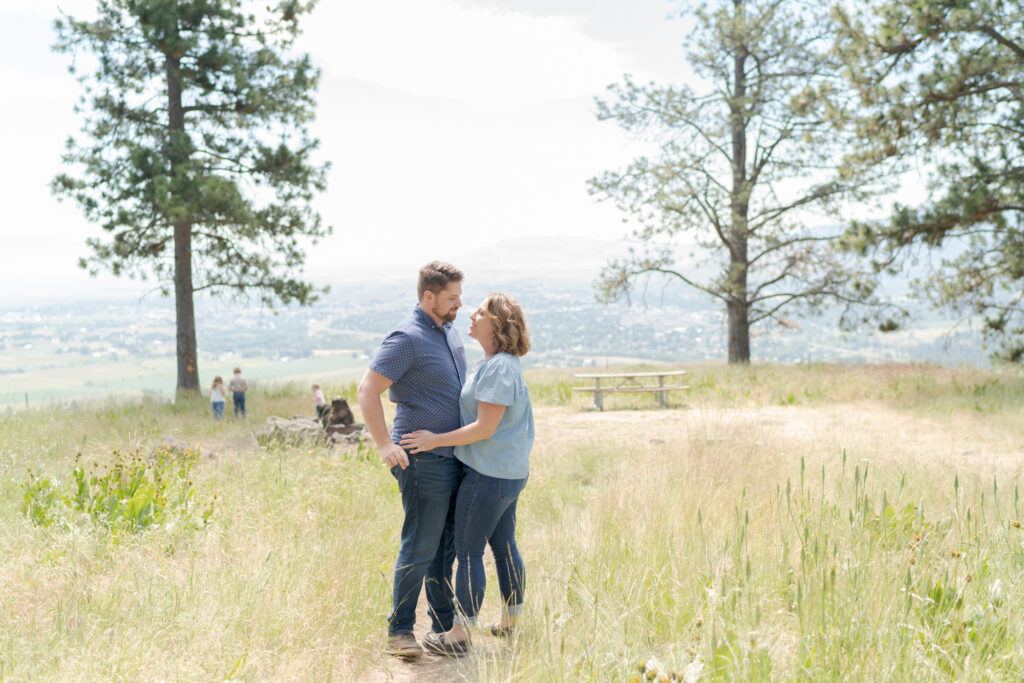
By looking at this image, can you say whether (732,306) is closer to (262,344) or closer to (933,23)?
(933,23)

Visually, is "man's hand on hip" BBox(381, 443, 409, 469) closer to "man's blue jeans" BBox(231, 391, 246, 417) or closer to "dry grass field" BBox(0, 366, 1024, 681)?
"dry grass field" BBox(0, 366, 1024, 681)

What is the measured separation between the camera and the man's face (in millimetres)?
3572

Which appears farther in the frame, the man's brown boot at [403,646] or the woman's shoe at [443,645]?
the woman's shoe at [443,645]

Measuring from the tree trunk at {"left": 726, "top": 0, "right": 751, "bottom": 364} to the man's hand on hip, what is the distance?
16.9 m

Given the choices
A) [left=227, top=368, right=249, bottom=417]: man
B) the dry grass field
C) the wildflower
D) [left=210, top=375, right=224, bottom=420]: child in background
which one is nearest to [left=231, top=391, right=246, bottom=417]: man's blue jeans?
[left=227, top=368, right=249, bottom=417]: man

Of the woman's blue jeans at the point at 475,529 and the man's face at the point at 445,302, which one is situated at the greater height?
the man's face at the point at 445,302

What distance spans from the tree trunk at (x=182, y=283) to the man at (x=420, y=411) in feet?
45.6

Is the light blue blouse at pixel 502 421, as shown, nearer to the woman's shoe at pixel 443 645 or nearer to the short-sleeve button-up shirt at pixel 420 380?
the short-sleeve button-up shirt at pixel 420 380

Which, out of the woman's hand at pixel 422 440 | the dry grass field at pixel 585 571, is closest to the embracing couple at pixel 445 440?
the woman's hand at pixel 422 440

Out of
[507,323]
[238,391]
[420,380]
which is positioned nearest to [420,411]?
[420,380]

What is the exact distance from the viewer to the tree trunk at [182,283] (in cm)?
1585

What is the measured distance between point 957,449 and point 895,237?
667 centimetres

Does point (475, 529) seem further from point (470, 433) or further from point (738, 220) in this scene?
point (738, 220)

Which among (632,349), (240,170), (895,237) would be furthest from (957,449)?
(632,349)
